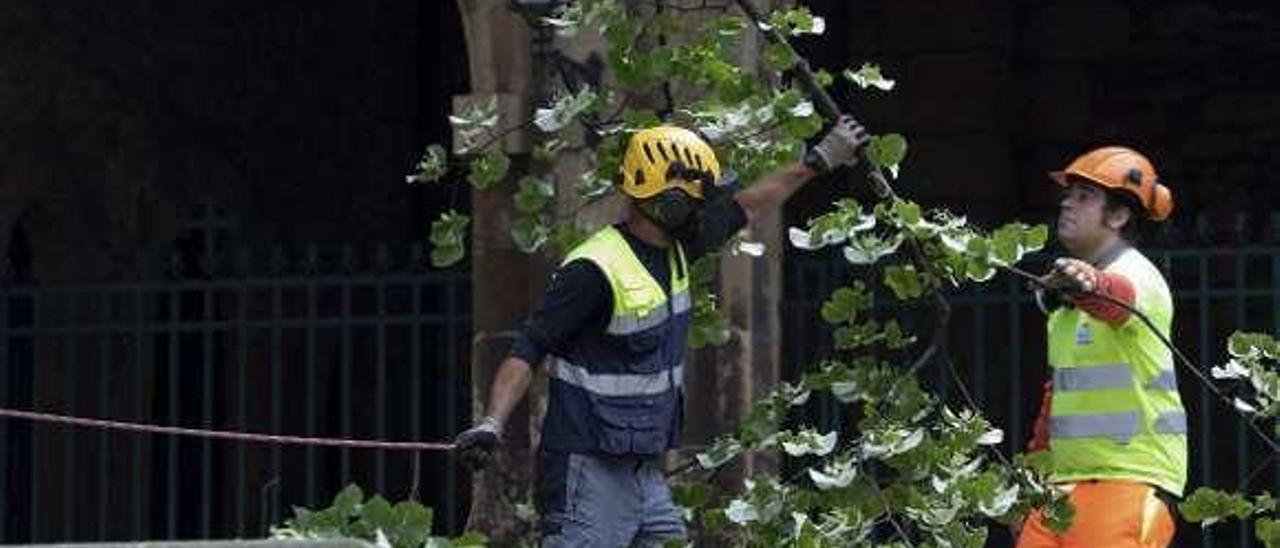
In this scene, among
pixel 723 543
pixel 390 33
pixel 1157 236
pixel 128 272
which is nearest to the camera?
pixel 723 543

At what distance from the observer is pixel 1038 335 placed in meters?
11.4

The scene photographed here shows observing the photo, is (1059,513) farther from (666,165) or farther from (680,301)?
(666,165)

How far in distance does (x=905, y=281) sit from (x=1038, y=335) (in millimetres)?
4379

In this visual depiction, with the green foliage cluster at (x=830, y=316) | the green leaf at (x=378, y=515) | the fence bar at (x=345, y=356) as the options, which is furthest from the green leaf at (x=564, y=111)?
the fence bar at (x=345, y=356)

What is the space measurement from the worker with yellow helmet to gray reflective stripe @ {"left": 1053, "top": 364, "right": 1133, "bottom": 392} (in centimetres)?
88

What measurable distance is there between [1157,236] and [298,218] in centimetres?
413

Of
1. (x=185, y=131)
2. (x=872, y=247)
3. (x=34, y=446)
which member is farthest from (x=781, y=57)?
(x=185, y=131)

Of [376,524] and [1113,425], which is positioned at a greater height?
[1113,425]

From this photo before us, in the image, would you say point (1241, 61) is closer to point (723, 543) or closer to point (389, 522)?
point (723, 543)

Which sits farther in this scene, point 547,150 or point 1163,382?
point 547,150

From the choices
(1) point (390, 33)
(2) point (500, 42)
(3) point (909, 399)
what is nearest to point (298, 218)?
(1) point (390, 33)

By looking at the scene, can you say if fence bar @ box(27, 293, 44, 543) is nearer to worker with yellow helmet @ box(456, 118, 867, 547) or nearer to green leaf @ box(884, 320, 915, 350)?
worker with yellow helmet @ box(456, 118, 867, 547)

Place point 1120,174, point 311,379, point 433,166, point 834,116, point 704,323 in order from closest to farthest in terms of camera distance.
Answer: point 1120,174 < point 834,116 < point 433,166 < point 704,323 < point 311,379

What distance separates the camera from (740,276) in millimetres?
8445
